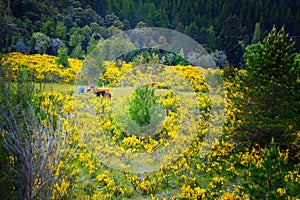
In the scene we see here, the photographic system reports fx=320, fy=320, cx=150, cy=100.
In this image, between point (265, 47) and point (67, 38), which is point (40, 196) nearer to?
point (265, 47)

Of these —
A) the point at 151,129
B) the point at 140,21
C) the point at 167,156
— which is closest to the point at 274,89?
the point at 167,156

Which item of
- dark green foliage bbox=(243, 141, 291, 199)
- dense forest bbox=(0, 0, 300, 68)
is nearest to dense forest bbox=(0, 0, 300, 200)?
dark green foliage bbox=(243, 141, 291, 199)

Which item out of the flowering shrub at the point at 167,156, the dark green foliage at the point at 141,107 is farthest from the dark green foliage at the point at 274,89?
the dark green foliage at the point at 141,107

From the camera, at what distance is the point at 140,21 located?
28922 mm

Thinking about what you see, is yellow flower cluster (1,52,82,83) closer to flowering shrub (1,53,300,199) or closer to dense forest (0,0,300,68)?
flowering shrub (1,53,300,199)

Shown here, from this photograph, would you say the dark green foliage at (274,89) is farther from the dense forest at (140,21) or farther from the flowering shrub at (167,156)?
the dense forest at (140,21)

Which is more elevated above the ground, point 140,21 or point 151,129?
point 140,21

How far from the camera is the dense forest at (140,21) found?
20609 mm

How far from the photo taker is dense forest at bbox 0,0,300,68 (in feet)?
67.6

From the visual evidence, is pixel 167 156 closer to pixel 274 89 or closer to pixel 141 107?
pixel 141 107

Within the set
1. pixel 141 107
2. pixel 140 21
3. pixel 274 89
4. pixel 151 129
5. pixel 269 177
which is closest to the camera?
pixel 269 177

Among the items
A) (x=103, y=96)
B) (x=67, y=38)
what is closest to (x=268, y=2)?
(x=67, y=38)

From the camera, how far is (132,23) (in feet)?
94.3

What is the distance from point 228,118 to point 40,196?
272 inches
